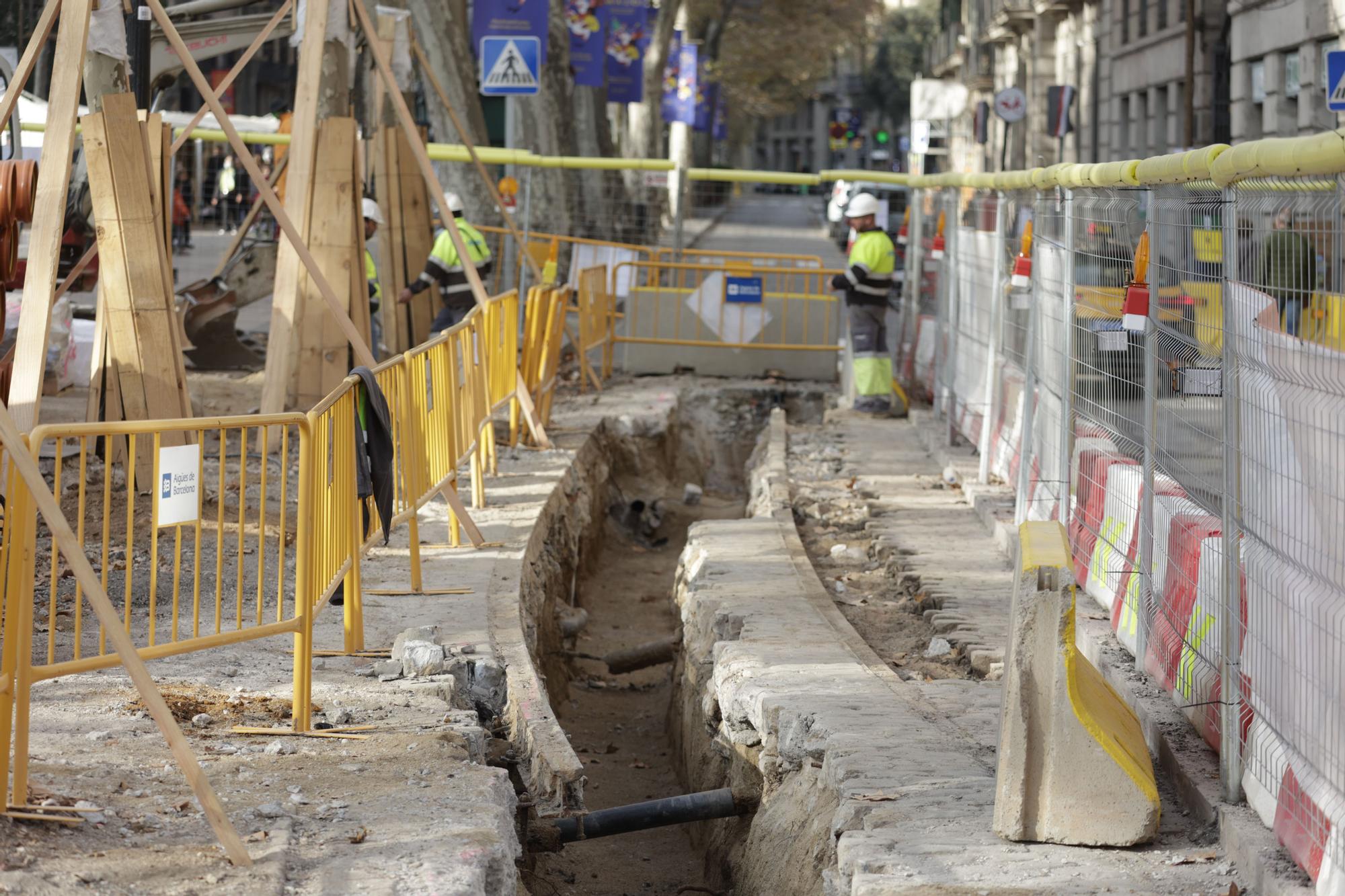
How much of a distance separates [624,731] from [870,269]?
695cm

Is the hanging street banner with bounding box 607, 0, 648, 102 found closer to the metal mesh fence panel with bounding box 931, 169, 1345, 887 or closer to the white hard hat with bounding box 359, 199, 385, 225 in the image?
the white hard hat with bounding box 359, 199, 385, 225

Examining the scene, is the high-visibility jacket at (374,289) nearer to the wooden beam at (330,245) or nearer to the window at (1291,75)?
the wooden beam at (330,245)

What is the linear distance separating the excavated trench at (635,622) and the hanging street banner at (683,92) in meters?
21.3

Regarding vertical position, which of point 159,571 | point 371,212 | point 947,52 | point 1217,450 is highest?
point 947,52

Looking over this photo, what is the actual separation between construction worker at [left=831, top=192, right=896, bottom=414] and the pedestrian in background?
9.89m

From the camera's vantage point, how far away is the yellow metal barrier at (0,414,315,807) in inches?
190

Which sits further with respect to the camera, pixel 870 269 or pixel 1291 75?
pixel 1291 75

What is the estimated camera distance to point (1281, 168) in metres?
4.40

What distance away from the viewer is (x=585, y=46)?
1159 inches

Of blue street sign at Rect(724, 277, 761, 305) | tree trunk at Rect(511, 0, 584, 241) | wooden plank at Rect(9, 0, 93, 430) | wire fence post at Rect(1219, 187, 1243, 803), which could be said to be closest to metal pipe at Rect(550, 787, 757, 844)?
wire fence post at Rect(1219, 187, 1243, 803)

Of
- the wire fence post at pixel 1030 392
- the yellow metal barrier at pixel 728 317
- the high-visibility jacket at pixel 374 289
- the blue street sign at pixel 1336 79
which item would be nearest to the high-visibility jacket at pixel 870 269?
the yellow metal barrier at pixel 728 317

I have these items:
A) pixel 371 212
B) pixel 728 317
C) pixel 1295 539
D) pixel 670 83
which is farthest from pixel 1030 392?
pixel 670 83

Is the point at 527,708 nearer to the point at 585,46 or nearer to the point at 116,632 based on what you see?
the point at 116,632

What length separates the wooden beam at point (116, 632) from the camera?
4.63m
